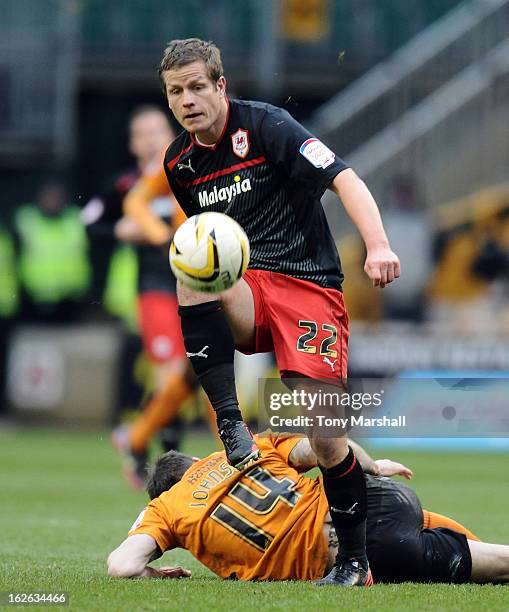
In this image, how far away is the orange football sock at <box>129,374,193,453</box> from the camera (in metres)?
10.0

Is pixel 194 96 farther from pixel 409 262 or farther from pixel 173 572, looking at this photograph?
pixel 409 262

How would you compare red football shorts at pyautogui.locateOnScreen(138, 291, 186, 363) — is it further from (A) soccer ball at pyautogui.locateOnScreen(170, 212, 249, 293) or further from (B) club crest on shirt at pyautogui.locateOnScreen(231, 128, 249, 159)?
(A) soccer ball at pyautogui.locateOnScreen(170, 212, 249, 293)

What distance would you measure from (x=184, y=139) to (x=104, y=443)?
30.8 feet

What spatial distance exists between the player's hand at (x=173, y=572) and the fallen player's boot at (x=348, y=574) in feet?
2.09

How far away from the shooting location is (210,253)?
5004mm

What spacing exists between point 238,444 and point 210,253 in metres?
0.70

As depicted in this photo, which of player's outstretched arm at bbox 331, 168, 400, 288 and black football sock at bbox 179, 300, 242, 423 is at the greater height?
player's outstretched arm at bbox 331, 168, 400, 288

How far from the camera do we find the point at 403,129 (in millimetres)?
16812

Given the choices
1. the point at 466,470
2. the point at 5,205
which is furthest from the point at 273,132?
the point at 5,205

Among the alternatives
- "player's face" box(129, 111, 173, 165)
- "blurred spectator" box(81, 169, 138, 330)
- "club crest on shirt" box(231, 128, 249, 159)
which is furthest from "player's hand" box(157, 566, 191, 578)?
"blurred spectator" box(81, 169, 138, 330)

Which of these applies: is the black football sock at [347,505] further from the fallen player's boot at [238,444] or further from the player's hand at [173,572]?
the player's hand at [173,572]

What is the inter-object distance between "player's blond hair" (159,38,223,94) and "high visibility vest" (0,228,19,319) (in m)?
11.7

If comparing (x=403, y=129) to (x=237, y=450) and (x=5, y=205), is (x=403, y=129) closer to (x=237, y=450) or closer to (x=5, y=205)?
(x=5, y=205)

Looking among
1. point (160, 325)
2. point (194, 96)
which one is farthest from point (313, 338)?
point (160, 325)
